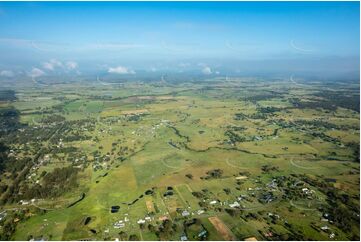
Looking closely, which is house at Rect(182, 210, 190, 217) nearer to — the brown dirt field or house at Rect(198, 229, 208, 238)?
the brown dirt field

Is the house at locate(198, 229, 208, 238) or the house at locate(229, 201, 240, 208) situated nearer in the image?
the house at locate(198, 229, 208, 238)

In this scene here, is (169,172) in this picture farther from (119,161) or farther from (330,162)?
(330,162)

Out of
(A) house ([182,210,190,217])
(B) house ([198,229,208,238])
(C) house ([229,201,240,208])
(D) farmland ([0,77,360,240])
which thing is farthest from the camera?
(C) house ([229,201,240,208])

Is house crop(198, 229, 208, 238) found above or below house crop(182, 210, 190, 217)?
below

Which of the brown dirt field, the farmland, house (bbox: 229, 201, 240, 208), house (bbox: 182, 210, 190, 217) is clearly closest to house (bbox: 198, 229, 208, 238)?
the farmland

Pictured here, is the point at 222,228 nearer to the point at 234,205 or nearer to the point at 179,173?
the point at 234,205

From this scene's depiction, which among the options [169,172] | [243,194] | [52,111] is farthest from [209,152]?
[52,111]
